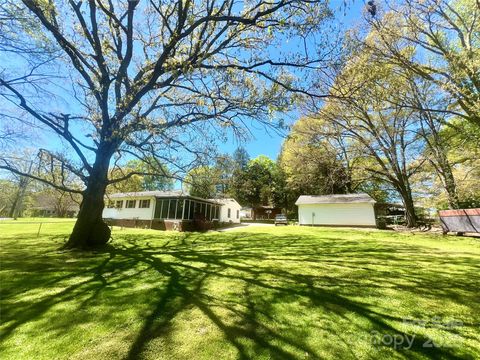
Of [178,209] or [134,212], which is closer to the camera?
[178,209]

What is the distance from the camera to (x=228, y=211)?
105 feet

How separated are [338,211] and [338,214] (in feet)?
1.04

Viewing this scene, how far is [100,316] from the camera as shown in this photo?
11.6 ft

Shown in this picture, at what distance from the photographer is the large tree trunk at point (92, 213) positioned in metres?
8.88

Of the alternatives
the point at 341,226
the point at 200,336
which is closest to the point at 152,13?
the point at 200,336

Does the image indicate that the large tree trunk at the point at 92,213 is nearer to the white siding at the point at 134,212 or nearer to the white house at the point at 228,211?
the white siding at the point at 134,212

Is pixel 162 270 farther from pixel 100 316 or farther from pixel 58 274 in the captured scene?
pixel 100 316

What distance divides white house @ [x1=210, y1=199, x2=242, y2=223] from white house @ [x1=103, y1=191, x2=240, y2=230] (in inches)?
116

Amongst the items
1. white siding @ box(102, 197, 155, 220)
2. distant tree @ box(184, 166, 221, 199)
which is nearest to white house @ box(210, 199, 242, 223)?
white siding @ box(102, 197, 155, 220)

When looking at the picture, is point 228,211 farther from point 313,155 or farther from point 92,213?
point 92,213

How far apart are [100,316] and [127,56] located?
763 centimetres

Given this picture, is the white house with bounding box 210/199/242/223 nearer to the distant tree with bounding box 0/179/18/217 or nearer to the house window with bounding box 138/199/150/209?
the house window with bounding box 138/199/150/209

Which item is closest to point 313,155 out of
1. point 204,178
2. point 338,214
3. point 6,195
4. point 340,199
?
point 340,199

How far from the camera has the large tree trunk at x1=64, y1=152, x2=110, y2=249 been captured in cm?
888
